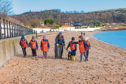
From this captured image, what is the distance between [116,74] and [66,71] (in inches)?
80.3

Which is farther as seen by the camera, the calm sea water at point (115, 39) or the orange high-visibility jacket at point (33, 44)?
the calm sea water at point (115, 39)

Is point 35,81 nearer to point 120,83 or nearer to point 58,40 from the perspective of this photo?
point 120,83

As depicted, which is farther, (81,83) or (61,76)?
(61,76)

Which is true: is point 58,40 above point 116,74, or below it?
above

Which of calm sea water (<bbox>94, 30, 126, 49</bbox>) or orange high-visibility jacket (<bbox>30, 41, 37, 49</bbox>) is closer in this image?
orange high-visibility jacket (<bbox>30, 41, 37, 49</bbox>)

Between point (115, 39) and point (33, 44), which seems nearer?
point (33, 44)

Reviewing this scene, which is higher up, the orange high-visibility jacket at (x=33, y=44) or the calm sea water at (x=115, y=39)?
the orange high-visibility jacket at (x=33, y=44)

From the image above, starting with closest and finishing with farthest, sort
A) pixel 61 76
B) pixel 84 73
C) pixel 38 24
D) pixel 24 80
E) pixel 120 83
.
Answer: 1. pixel 120 83
2. pixel 24 80
3. pixel 61 76
4. pixel 84 73
5. pixel 38 24

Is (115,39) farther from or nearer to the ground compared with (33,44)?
nearer to the ground

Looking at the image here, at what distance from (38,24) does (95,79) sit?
89.5m

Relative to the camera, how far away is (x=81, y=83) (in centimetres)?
713

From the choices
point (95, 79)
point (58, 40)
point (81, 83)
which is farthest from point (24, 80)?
point (58, 40)

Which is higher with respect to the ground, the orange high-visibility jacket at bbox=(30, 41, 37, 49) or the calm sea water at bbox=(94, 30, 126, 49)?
the orange high-visibility jacket at bbox=(30, 41, 37, 49)

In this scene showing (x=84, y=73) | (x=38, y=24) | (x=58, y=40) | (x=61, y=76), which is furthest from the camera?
(x=38, y=24)
